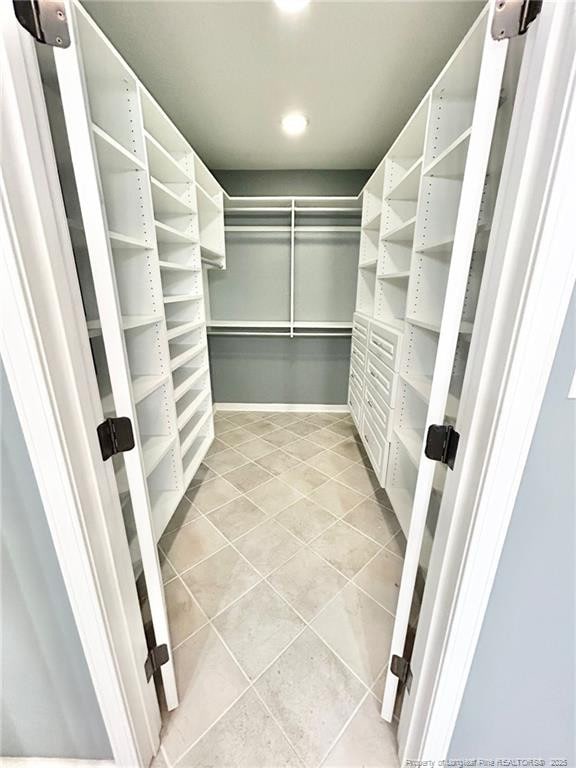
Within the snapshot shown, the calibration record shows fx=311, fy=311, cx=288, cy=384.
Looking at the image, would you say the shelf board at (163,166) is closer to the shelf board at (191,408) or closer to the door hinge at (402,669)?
the shelf board at (191,408)

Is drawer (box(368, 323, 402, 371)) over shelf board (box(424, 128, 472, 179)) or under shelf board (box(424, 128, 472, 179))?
under

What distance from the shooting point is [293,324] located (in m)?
3.27

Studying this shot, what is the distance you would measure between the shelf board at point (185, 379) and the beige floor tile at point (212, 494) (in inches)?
28.8

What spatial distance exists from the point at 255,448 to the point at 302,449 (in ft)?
1.42

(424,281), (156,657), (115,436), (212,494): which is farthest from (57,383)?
(212,494)

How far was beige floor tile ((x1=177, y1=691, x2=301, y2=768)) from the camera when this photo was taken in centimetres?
96

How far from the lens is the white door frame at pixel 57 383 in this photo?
0.52m

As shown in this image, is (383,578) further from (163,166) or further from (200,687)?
(163,166)

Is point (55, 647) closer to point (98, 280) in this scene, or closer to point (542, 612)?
point (98, 280)

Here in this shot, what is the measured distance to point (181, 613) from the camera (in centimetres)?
142

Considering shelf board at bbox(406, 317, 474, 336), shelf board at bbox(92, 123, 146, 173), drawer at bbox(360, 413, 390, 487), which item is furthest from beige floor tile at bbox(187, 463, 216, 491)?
shelf board at bbox(92, 123, 146, 173)

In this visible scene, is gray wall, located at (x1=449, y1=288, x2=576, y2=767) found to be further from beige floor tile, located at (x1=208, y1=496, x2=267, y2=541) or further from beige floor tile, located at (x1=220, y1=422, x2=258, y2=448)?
beige floor tile, located at (x1=220, y1=422, x2=258, y2=448)

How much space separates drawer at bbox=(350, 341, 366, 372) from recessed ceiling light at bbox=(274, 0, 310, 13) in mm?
1914

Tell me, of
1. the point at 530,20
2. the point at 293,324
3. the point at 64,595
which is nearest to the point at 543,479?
the point at 530,20
